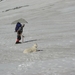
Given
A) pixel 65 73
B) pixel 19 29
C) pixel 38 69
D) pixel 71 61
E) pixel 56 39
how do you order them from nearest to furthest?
pixel 65 73, pixel 38 69, pixel 71 61, pixel 19 29, pixel 56 39

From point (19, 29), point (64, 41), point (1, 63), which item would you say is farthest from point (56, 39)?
point (1, 63)

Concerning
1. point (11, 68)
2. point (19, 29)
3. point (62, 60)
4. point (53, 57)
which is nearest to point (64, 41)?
point (19, 29)

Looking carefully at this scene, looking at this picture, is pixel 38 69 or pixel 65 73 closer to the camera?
pixel 65 73

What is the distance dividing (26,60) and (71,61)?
287 cm

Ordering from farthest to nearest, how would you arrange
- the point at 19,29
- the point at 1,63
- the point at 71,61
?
the point at 19,29, the point at 1,63, the point at 71,61

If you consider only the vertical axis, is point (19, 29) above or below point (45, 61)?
above

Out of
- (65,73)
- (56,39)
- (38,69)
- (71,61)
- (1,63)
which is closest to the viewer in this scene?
Result: (65,73)

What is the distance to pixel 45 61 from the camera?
15484 mm

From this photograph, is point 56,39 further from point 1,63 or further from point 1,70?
point 1,70

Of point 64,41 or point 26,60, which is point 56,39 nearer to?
point 64,41

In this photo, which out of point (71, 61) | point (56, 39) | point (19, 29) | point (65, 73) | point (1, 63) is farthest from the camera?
point (56, 39)

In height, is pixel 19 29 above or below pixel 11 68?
above

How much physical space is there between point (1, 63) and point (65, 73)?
4.88 m

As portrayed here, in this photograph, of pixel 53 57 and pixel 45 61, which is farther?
pixel 53 57
